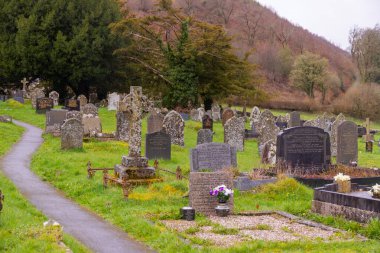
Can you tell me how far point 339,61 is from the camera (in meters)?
98.4

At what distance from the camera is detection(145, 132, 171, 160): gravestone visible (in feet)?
68.2

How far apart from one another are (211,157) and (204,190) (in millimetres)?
4358

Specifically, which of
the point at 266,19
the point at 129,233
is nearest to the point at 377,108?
the point at 129,233

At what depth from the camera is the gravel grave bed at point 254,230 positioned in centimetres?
1067

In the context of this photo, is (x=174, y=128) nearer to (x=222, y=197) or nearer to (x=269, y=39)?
(x=222, y=197)

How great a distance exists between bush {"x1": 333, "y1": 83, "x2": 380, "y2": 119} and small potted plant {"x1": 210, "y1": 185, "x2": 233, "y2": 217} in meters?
Result: 46.4

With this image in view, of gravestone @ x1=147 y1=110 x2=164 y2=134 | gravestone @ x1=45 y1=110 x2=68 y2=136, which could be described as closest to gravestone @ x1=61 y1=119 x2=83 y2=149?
gravestone @ x1=147 y1=110 x2=164 y2=134

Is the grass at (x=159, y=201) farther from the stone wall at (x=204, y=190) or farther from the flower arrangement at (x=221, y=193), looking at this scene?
the flower arrangement at (x=221, y=193)

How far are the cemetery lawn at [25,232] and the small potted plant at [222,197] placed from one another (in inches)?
139

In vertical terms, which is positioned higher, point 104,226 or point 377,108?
point 377,108

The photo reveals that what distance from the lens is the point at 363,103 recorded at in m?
57.6

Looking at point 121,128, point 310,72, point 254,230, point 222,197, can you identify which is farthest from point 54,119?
point 310,72

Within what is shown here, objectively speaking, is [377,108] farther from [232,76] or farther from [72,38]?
[72,38]

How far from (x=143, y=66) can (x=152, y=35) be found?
2.63 metres
